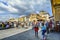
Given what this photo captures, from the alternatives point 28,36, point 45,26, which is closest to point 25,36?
point 28,36

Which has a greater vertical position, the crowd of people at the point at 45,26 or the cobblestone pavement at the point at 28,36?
the crowd of people at the point at 45,26

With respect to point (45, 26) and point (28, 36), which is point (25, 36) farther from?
point (45, 26)

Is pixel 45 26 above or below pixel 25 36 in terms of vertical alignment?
above

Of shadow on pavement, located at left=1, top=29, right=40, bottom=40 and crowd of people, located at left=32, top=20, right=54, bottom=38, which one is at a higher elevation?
crowd of people, located at left=32, top=20, right=54, bottom=38

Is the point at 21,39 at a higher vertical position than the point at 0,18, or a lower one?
lower

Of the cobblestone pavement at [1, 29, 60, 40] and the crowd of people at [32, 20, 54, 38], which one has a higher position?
the crowd of people at [32, 20, 54, 38]

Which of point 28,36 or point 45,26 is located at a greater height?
point 45,26

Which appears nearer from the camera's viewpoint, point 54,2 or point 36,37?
point 36,37

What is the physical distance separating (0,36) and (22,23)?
1.38ft

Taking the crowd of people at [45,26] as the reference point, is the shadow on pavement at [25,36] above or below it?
below

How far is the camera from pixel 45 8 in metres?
2.48

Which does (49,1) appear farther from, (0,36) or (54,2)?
(0,36)

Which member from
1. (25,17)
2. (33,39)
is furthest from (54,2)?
(33,39)

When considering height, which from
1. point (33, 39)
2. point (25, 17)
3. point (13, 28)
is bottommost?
point (33, 39)
